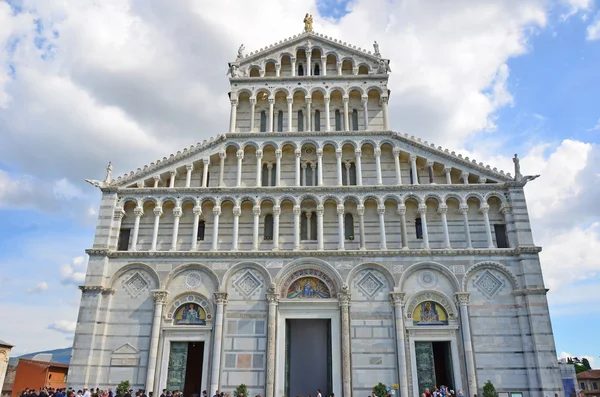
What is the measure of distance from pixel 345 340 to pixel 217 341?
5622 millimetres

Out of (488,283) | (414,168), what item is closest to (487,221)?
(488,283)

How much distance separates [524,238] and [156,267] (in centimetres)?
1735

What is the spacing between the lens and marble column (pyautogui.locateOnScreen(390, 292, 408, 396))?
19.4m

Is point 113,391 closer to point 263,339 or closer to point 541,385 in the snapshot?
point 263,339

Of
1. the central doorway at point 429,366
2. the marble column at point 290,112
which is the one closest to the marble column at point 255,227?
the marble column at point 290,112

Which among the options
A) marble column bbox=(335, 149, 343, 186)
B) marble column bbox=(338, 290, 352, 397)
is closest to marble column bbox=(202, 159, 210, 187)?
marble column bbox=(335, 149, 343, 186)

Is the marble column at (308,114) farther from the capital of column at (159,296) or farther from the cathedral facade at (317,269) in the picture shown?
the capital of column at (159,296)

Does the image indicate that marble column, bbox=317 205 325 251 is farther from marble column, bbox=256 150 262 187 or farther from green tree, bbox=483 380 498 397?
green tree, bbox=483 380 498 397

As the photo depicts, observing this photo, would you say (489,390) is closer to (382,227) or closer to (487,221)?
(487,221)

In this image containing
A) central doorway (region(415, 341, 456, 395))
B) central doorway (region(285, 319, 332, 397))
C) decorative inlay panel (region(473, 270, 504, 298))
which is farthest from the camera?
central doorway (region(285, 319, 332, 397))

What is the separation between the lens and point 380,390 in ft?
62.4

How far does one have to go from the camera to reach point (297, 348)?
25734 millimetres

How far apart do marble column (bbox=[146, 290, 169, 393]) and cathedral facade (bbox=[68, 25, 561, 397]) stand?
0.07 meters

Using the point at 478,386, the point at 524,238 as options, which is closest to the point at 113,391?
the point at 478,386
